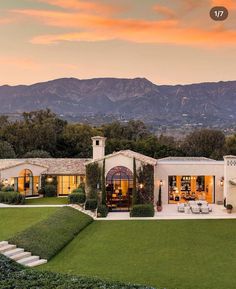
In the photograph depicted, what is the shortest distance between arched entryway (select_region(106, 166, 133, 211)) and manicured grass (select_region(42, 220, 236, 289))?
5942 mm

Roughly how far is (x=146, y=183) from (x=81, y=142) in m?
33.8

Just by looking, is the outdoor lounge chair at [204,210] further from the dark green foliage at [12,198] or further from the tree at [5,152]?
the tree at [5,152]

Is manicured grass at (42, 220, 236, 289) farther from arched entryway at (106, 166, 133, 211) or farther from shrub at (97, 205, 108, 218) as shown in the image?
arched entryway at (106, 166, 133, 211)

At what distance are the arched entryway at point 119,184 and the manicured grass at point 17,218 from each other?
5.06 metres

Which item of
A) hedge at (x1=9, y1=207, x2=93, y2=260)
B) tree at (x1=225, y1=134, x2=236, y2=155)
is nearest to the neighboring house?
hedge at (x1=9, y1=207, x2=93, y2=260)

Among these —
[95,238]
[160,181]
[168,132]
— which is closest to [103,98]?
[168,132]

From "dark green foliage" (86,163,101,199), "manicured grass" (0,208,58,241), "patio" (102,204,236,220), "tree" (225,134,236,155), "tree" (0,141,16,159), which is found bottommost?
"patio" (102,204,236,220)

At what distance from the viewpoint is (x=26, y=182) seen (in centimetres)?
3934

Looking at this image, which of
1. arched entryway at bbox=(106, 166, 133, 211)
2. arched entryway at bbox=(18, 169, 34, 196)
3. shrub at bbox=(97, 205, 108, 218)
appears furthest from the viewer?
arched entryway at bbox=(18, 169, 34, 196)

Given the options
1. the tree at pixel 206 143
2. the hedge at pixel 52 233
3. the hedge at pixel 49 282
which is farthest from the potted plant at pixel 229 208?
the tree at pixel 206 143

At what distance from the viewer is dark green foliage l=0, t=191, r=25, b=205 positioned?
34825mm

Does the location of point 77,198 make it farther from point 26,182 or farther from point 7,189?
point 26,182

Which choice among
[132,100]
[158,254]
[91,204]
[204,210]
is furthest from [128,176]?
[132,100]

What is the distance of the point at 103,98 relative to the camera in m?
178
